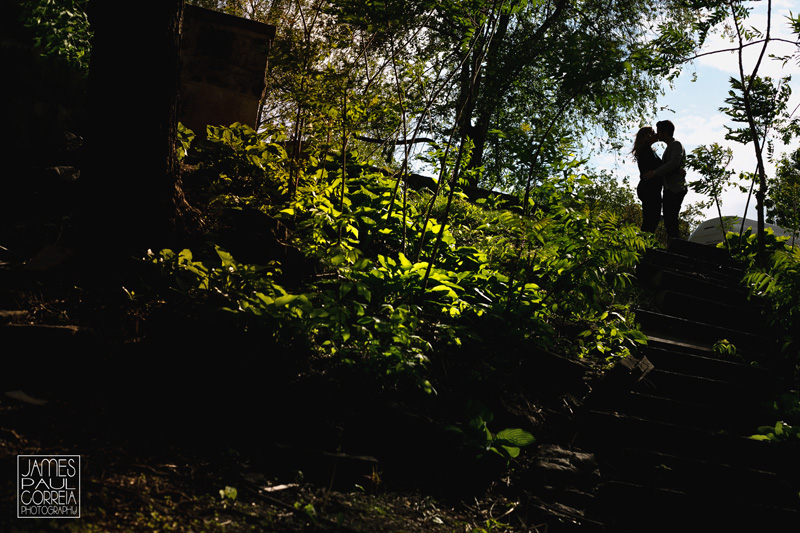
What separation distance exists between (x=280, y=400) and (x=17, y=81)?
4.92m

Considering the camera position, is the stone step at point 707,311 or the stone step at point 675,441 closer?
the stone step at point 675,441

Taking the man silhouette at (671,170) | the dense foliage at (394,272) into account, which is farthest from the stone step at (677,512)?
the man silhouette at (671,170)

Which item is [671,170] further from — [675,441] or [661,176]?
[675,441]

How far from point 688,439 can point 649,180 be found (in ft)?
15.8

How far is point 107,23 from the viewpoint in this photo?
13.1 ft

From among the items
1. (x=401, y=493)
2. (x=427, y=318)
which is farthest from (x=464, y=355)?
(x=401, y=493)

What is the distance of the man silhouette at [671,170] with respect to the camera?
820 centimetres

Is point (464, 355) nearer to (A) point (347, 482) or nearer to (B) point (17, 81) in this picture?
(A) point (347, 482)

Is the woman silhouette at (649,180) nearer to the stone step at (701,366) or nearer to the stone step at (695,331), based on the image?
the stone step at (695,331)

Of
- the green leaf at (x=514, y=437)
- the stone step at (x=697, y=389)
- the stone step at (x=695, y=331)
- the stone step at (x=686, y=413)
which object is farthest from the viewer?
the stone step at (x=695, y=331)

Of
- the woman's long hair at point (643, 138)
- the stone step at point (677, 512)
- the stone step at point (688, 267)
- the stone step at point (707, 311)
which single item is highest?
the woman's long hair at point (643, 138)

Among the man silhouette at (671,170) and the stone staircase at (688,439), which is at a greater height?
the man silhouette at (671,170)

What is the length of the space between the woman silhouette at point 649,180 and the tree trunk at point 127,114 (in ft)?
22.1

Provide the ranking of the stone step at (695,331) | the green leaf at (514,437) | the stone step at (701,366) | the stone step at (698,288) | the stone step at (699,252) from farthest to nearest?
the stone step at (699,252)
the stone step at (698,288)
the stone step at (695,331)
the stone step at (701,366)
the green leaf at (514,437)
